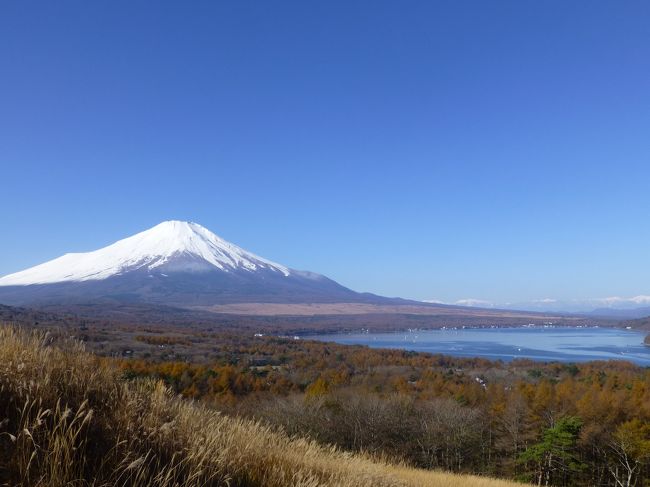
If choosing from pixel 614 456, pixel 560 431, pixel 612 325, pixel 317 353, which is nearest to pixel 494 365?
pixel 317 353

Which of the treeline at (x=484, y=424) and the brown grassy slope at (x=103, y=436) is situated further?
the treeline at (x=484, y=424)

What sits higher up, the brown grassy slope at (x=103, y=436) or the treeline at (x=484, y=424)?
the brown grassy slope at (x=103, y=436)

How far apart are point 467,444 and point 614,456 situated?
8.30 meters

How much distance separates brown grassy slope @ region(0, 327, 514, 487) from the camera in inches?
74.6

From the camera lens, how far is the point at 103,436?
222 centimetres

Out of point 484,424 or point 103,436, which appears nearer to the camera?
point 103,436

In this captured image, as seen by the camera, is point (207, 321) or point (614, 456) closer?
point (614, 456)

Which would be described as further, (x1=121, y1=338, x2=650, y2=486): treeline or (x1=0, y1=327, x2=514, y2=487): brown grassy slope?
(x1=121, y1=338, x2=650, y2=486): treeline

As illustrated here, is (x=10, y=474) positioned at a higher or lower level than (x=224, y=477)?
higher

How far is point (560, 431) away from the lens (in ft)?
77.1

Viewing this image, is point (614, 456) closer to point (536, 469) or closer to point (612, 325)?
point (536, 469)

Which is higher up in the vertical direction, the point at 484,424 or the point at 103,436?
the point at 103,436

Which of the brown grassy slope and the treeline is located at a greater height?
the brown grassy slope

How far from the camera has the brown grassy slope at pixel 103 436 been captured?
1895 mm
